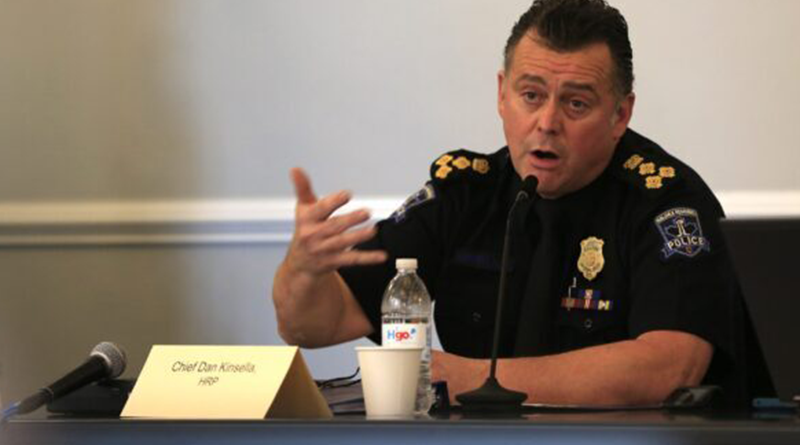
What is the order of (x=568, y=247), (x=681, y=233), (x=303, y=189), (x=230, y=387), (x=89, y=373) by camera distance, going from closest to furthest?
(x=230, y=387)
(x=89, y=373)
(x=303, y=189)
(x=681, y=233)
(x=568, y=247)

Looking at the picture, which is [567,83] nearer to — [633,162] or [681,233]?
[633,162]

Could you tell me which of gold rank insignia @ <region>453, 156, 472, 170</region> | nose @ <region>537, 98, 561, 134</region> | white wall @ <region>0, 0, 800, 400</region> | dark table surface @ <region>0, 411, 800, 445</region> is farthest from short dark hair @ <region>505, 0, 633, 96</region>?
dark table surface @ <region>0, 411, 800, 445</region>

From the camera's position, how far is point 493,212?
2.68 metres

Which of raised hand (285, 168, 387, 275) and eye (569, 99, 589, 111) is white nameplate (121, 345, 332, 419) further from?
eye (569, 99, 589, 111)

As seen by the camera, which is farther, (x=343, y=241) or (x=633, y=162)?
(x=633, y=162)

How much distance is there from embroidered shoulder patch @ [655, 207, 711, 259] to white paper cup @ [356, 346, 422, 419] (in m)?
0.82

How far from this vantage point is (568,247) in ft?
8.46

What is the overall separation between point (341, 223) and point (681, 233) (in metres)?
0.76

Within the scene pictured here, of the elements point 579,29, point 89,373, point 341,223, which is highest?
point 579,29

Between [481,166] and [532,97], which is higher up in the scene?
[532,97]

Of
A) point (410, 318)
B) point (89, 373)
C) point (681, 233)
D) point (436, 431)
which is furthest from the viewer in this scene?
point (681, 233)

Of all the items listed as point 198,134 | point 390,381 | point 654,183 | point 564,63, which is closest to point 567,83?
point 564,63

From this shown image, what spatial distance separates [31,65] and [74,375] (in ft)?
6.46

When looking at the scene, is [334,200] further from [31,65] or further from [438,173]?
[31,65]
